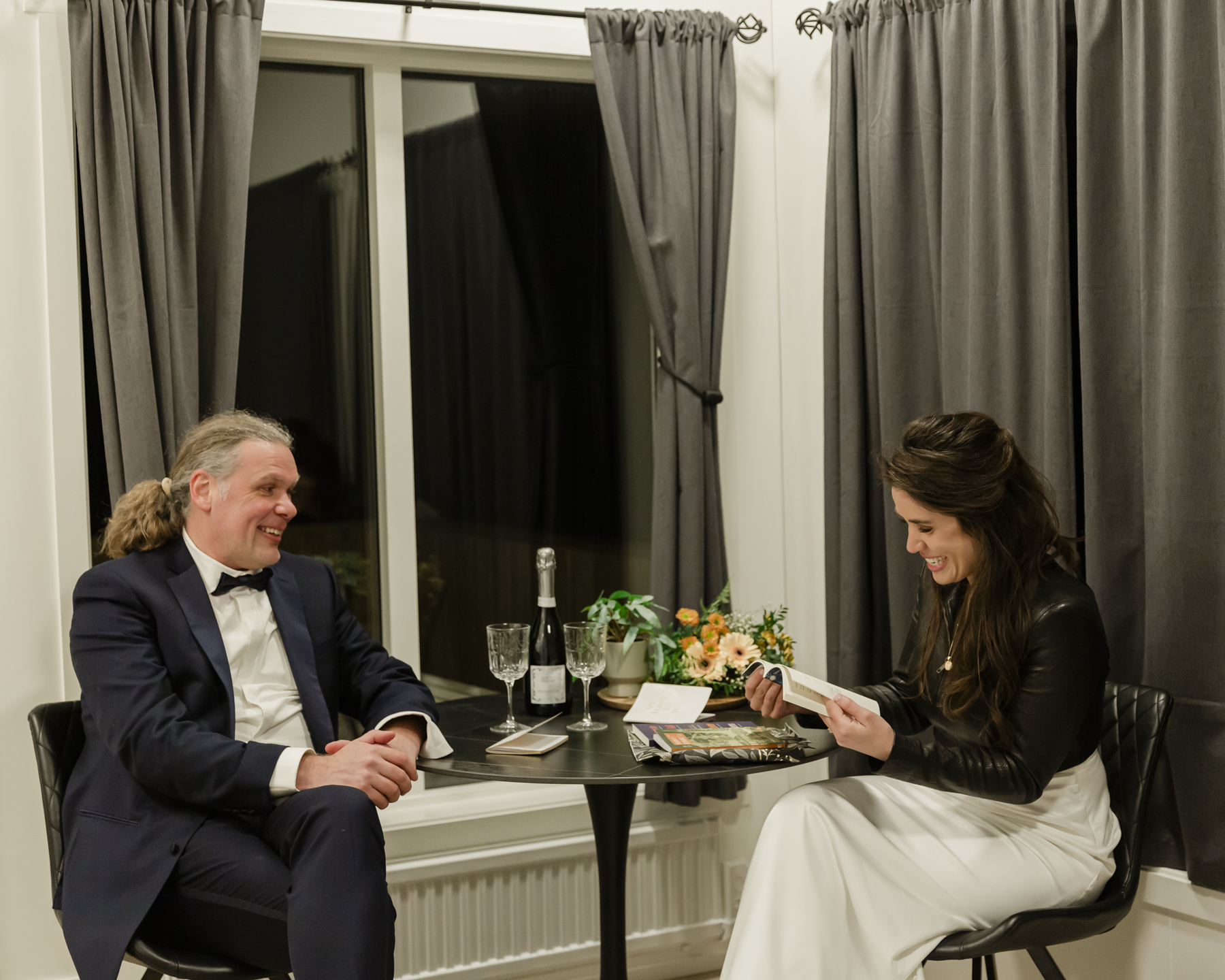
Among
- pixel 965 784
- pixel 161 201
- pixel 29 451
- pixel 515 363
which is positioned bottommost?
pixel 965 784

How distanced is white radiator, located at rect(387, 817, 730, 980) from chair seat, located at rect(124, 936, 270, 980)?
2.67 feet

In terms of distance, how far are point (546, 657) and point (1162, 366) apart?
1341mm

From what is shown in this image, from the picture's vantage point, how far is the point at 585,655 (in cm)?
229

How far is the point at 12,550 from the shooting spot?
2418 millimetres

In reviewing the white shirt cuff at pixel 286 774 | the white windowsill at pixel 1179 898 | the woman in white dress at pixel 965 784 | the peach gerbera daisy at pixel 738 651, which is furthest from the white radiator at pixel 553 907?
the white windowsill at pixel 1179 898

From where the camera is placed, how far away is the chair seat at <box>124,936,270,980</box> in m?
1.86

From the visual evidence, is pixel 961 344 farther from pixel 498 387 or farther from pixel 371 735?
pixel 371 735

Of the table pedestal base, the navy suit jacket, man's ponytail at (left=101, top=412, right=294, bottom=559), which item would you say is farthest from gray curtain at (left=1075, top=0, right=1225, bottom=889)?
man's ponytail at (left=101, top=412, right=294, bottom=559)

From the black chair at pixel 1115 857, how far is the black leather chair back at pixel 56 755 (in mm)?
1560

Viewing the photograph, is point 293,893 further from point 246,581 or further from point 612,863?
point 612,863

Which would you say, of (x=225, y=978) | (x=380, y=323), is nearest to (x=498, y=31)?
(x=380, y=323)

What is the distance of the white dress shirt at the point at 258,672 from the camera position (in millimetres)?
2117

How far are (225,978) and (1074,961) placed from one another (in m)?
1.67

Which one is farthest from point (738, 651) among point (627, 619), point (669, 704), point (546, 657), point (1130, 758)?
point (1130, 758)
